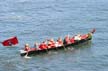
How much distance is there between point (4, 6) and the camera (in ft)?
250

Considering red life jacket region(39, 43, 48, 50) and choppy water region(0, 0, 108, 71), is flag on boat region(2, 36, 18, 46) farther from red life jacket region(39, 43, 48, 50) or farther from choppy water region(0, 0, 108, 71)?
red life jacket region(39, 43, 48, 50)

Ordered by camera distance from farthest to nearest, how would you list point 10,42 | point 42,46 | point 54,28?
point 54,28 → point 42,46 → point 10,42

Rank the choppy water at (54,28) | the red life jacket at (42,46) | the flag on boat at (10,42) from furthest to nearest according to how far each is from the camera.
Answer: the red life jacket at (42,46) → the flag on boat at (10,42) → the choppy water at (54,28)

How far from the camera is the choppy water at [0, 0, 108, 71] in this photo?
4709 cm

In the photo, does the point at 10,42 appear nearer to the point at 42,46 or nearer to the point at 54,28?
the point at 42,46

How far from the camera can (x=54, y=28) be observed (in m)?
60.9

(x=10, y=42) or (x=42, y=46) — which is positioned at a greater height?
(x=10, y=42)

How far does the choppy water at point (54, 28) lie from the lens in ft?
155

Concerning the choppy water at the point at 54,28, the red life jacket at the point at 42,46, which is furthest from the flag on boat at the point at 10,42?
the red life jacket at the point at 42,46

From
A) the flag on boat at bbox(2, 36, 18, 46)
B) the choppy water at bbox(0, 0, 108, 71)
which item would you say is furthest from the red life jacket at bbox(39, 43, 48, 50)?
the flag on boat at bbox(2, 36, 18, 46)

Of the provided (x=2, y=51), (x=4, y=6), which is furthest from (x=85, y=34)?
(x=4, y=6)

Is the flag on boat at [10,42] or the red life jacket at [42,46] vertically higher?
the flag on boat at [10,42]

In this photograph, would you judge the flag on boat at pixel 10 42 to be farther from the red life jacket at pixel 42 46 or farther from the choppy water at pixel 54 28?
the red life jacket at pixel 42 46

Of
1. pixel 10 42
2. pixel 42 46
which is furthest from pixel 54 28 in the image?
pixel 10 42
